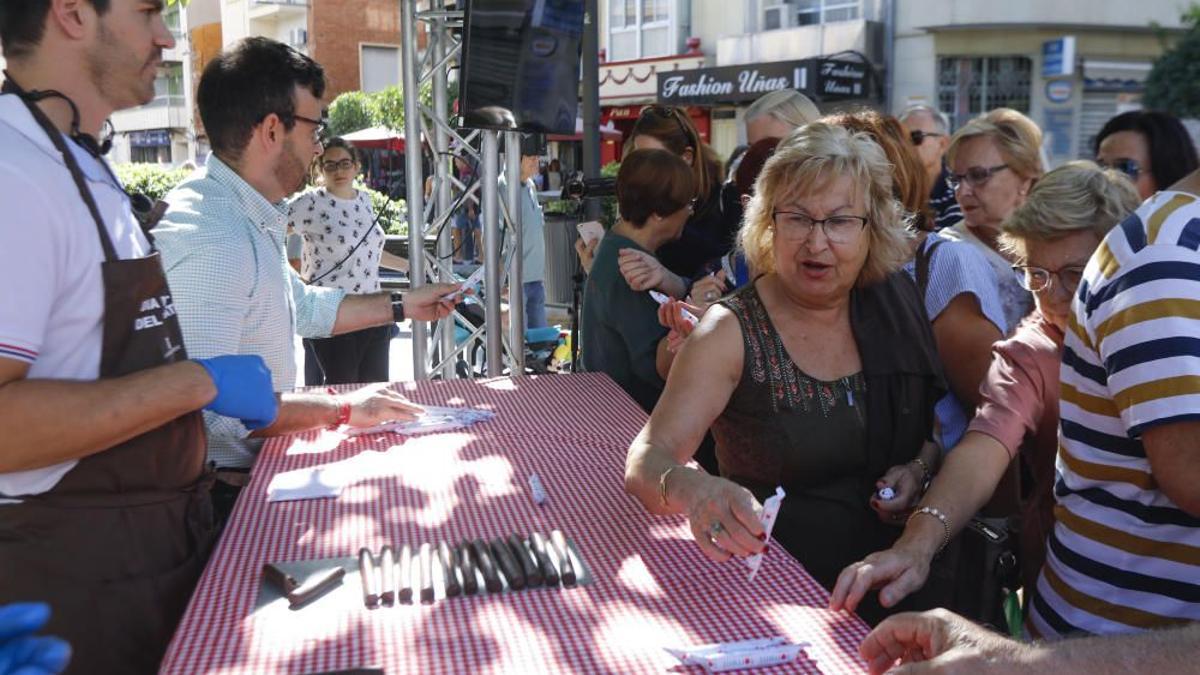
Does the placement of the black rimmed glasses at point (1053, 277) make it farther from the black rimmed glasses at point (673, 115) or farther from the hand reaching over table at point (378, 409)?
the black rimmed glasses at point (673, 115)

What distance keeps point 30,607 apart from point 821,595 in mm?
1223

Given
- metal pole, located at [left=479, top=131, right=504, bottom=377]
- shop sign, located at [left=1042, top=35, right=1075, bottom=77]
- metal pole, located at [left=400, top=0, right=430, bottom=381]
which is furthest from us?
shop sign, located at [left=1042, top=35, right=1075, bottom=77]

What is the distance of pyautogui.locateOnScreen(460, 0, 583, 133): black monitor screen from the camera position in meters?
4.51

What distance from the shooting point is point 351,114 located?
31.0 metres

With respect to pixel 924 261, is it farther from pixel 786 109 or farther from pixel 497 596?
pixel 497 596

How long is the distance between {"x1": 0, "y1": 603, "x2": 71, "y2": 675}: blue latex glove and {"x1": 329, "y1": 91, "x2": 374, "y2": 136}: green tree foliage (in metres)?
30.7

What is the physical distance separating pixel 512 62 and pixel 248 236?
2.31m

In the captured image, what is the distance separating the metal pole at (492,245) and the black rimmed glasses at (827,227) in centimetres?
256

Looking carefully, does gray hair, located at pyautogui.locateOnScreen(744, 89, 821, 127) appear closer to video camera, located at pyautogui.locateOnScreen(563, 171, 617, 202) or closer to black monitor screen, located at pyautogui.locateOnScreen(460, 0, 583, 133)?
video camera, located at pyautogui.locateOnScreen(563, 171, 617, 202)

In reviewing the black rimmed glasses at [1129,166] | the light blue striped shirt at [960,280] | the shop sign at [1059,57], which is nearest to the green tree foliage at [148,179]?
the black rimmed glasses at [1129,166]

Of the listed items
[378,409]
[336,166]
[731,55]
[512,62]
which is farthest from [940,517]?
[731,55]

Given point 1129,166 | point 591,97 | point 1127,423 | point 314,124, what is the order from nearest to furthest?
point 1127,423 → point 314,124 → point 1129,166 → point 591,97

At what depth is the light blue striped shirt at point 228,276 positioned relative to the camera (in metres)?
2.41

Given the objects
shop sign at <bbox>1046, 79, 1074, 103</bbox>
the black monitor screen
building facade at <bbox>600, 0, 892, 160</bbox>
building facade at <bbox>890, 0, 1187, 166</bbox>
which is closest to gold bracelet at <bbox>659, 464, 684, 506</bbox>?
the black monitor screen
